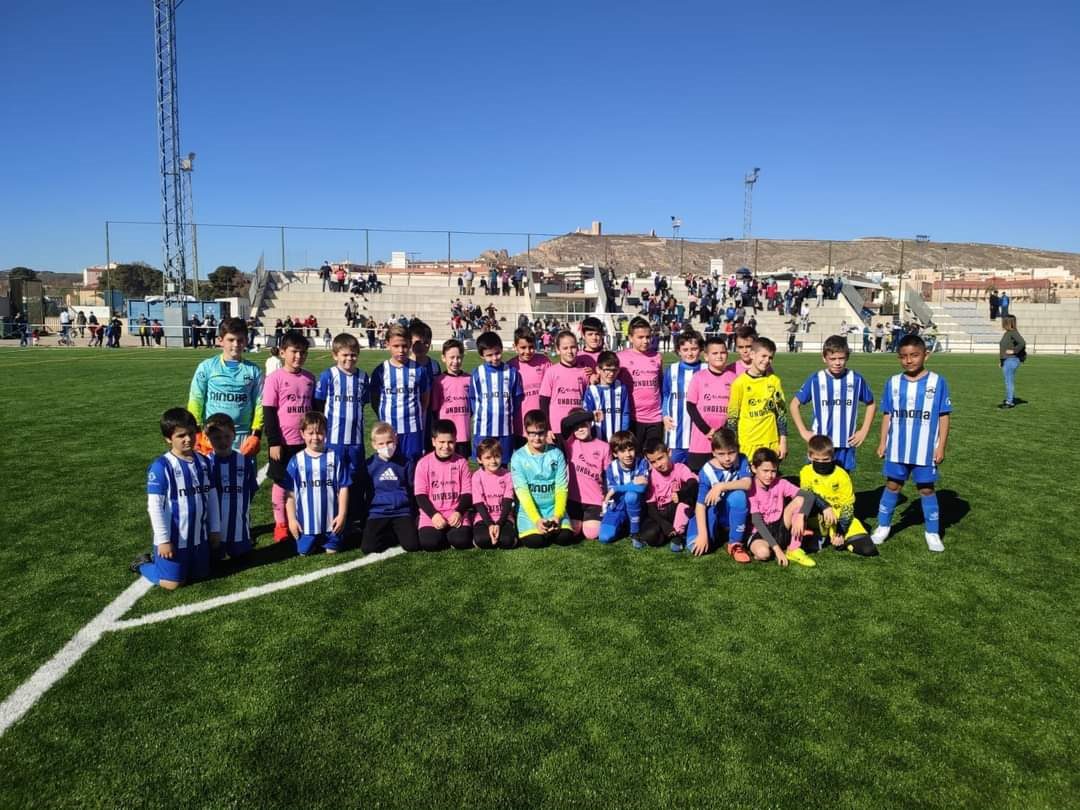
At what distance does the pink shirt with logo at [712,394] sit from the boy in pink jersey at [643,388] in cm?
49

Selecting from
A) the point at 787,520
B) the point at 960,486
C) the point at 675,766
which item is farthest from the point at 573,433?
the point at 960,486

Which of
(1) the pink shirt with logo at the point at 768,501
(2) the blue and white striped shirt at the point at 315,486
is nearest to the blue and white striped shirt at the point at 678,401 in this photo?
(1) the pink shirt with logo at the point at 768,501

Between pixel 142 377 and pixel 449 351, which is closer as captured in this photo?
pixel 449 351

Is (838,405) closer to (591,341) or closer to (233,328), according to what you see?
(591,341)

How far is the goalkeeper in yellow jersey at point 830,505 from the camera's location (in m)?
5.40

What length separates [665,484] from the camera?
5746 mm

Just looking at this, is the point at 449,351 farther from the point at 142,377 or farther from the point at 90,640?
the point at 142,377

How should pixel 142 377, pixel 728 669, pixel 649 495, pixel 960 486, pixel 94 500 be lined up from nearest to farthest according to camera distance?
pixel 728 669 < pixel 649 495 < pixel 94 500 < pixel 960 486 < pixel 142 377

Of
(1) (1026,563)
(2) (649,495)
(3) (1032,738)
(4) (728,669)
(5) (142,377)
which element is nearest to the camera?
(3) (1032,738)

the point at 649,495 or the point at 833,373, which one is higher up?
the point at 833,373

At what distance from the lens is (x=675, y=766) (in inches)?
112

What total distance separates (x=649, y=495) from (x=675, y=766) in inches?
118

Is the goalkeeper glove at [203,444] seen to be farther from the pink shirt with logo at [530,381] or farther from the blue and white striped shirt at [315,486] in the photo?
the pink shirt with logo at [530,381]

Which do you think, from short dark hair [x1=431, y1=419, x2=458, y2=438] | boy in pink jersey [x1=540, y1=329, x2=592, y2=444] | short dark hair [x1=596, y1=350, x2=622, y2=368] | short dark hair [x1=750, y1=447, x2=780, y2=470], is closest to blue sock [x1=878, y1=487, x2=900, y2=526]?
short dark hair [x1=750, y1=447, x2=780, y2=470]
